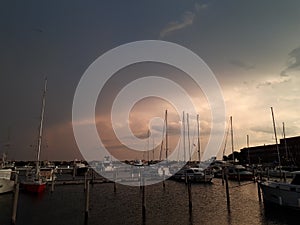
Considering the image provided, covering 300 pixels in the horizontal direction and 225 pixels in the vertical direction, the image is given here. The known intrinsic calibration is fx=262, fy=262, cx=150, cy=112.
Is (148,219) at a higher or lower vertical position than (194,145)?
lower

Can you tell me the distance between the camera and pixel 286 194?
1078 inches

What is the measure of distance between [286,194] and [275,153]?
110341 millimetres

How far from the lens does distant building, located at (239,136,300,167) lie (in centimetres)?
10575

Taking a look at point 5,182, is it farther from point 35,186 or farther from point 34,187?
point 35,186

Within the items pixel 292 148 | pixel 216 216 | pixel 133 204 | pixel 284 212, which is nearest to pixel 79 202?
pixel 133 204

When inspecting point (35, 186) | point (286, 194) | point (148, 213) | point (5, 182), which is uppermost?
point (5, 182)

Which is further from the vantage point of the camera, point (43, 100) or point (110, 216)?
point (43, 100)

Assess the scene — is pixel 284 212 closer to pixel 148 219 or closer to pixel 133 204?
pixel 148 219

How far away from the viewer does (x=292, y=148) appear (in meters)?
Answer: 112

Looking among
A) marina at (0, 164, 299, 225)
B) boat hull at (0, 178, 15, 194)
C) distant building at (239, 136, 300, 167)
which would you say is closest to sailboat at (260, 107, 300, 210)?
marina at (0, 164, 299, 225)

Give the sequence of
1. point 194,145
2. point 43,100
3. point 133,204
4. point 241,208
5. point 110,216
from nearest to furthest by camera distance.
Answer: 1. point 110,216
2. point 241,208
3. point 133,204
4. point 43,100
5. point 194,145

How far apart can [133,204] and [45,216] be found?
38.5 ft

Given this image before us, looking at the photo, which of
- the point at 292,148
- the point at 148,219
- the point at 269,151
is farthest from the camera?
the point at 269,151

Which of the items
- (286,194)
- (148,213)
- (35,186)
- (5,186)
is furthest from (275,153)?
(5,186)
